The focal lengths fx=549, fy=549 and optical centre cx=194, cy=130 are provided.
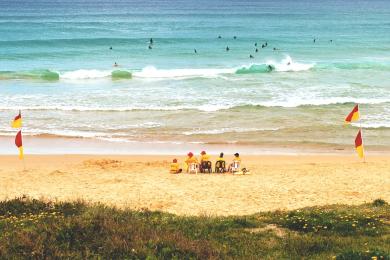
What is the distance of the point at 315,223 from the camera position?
36.0 feet

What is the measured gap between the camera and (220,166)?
19000mm

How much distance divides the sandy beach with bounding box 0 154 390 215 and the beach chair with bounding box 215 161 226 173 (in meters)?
0.50

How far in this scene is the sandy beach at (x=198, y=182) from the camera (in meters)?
15.1

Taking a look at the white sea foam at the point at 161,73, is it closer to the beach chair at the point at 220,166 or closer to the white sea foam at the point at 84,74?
the white sea foam at the point at 84,74

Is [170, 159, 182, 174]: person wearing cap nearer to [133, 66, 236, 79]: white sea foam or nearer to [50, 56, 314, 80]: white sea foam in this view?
[50, 56, 314, 80]: white sea foam

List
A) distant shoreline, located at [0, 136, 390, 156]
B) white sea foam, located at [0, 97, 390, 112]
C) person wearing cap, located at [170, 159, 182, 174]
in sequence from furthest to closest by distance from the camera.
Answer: white sea foam, located at [0, 97, 390, 112], distant shoreline, located at [0, 136, 390, 156], person wearing cap, located at [170, 159, 182, 174]

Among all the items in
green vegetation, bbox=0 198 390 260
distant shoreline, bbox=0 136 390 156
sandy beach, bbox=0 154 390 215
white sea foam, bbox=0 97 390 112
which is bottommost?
green vegetation, bbox=0 198 390 260

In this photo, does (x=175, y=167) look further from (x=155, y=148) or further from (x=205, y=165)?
(x=155, y=148)

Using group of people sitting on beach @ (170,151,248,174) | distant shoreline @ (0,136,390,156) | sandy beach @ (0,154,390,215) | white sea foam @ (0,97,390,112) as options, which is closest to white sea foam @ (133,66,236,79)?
white sea foam @ (0,97,390,112)

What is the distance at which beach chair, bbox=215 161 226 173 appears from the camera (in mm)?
18936

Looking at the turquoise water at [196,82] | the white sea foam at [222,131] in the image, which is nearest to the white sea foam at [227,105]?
the turquoise water at [196,82]

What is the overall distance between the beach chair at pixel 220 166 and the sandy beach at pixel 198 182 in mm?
495

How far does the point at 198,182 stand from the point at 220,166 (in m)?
1.86

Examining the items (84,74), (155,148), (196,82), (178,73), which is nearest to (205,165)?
(155,148)
